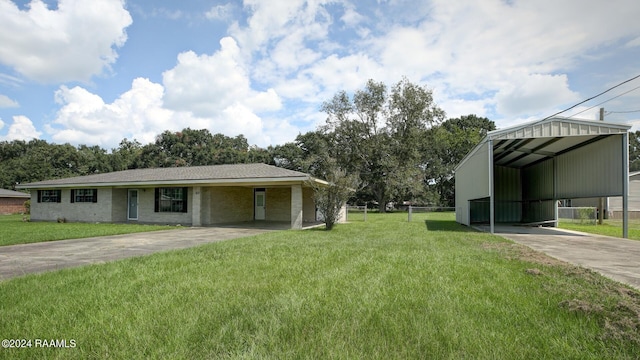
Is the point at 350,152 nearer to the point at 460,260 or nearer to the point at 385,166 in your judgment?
the point at 385,166

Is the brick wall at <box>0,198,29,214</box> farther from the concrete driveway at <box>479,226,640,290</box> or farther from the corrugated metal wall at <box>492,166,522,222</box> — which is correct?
the concrete driveway at <box>479,226,640,290</box>

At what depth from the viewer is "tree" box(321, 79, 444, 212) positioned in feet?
112

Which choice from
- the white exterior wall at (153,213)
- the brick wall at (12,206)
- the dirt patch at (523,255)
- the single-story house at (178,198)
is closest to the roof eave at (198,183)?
the single-story house at (178,198)

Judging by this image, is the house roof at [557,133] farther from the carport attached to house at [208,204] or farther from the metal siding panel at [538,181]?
the carport attached to house at [208,204]

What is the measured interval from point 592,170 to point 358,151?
2425 cm

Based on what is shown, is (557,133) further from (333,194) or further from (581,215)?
(581,215)

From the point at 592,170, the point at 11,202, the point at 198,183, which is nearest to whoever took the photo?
the point at 592,170

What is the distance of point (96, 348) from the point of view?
9.27 feet

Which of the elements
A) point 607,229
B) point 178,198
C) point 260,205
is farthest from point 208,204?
point 607,229

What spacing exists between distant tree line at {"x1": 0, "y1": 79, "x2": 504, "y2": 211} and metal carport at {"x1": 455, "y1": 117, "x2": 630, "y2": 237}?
11162 millimetres

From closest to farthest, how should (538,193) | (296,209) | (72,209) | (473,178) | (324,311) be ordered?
(324,311)
(296,209)
(473,178)
(538,193)
(72,209)

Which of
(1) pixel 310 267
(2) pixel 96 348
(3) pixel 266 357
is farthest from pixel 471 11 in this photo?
(2) pixel 96 348

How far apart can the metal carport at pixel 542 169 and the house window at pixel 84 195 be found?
21.2 meters

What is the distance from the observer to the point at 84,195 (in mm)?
20062
